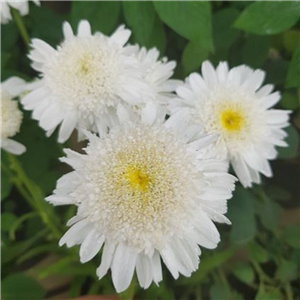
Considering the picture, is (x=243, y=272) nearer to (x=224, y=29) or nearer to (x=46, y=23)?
(x=224, y=29)

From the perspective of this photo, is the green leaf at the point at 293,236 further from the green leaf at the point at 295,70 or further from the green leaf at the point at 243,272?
the green leaf at the point at 295,70

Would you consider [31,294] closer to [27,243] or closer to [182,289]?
[27,243]

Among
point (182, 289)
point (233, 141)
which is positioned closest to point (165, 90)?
point (233, 141)

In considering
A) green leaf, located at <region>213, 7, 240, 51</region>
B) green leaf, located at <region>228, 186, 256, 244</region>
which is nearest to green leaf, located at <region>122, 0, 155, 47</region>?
green leaf, located at <region>213, 7, 240, 51</region>

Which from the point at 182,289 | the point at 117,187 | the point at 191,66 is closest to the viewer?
the point at 117,187

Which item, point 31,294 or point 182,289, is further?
point 182,289

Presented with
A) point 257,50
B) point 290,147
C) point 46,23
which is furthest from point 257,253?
point 46,23

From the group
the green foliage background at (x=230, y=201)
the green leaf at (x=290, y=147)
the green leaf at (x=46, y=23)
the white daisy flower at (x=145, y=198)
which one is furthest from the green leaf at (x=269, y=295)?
the green leaf at (x=46, y=23)
